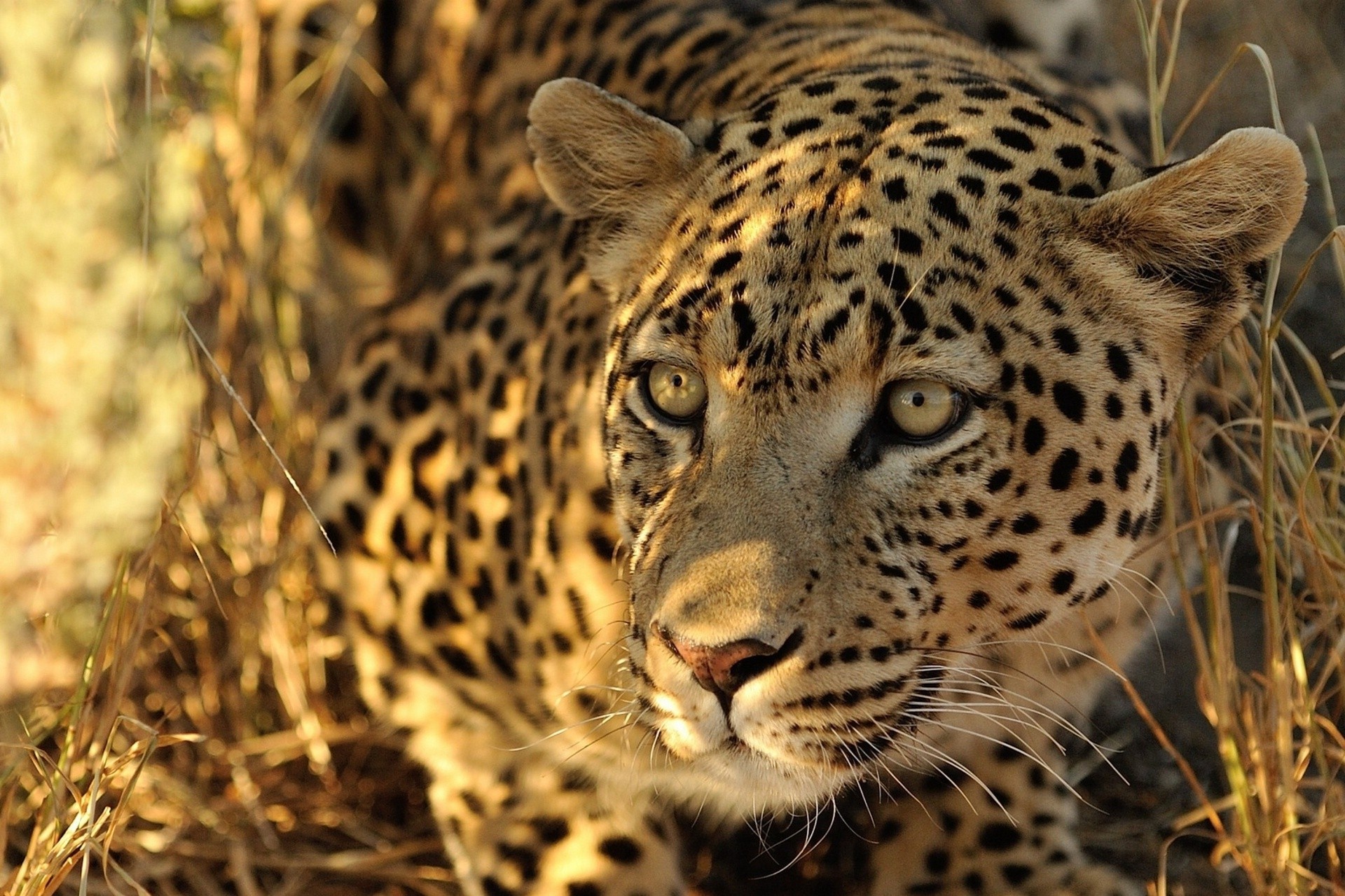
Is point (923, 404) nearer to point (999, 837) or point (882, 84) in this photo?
point (882, 84)

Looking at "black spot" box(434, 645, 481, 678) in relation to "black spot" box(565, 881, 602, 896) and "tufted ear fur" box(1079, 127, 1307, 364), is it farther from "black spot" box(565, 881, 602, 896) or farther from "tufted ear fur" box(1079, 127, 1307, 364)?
"tufted ear fur" box(1079, 127, 1307, 364)

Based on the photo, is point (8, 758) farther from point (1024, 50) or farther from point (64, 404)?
point (1024, 50)

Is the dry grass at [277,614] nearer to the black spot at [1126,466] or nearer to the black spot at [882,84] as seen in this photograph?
the black spot at [1126,466]

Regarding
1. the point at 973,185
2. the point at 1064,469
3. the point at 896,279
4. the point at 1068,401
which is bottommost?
the point at 1064,469

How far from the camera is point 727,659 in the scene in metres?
2.49

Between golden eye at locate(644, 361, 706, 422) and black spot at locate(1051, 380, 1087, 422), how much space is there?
1.95 feet

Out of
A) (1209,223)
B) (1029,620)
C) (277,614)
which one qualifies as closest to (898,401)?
(1029,620)

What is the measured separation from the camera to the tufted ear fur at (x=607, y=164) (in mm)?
3070

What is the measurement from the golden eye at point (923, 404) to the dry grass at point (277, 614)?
2.28ft

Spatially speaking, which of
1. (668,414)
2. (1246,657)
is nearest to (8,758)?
(668,414)

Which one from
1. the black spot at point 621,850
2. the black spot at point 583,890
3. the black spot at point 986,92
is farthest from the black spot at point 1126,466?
the black spot at point 583,890

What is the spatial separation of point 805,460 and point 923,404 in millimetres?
213

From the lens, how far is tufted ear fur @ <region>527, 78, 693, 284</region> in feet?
10.1

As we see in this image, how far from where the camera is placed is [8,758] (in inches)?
131
